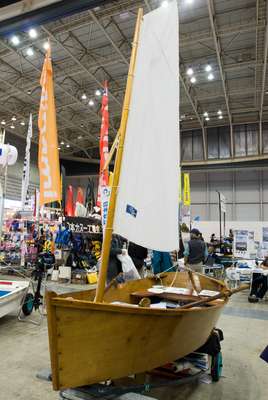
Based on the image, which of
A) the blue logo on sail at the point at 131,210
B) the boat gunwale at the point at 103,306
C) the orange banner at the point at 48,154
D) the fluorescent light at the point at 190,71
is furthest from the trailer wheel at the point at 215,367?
the fluorescent light at the point at 190,71

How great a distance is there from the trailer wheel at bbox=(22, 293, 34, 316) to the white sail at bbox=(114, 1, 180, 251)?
109 inches

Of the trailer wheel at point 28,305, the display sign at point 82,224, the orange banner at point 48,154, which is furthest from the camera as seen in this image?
the display sign at point 82,224

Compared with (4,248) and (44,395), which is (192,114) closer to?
(4,248)

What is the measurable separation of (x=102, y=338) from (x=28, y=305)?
10.1 ft

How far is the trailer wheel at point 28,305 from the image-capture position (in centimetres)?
427

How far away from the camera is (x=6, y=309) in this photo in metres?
3.75

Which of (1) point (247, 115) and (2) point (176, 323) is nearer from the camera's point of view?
(2) point (176, 323)

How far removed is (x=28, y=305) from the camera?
4277mm

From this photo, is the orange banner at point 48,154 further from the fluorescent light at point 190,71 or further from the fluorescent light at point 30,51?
the fluorescent light at point 190,71

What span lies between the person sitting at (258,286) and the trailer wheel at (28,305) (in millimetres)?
4188

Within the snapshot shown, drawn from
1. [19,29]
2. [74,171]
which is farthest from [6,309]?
[74,171]

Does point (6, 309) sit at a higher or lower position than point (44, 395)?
higher

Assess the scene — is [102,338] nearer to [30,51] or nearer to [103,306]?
[103,306]

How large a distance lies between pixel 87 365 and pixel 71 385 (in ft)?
0.41
